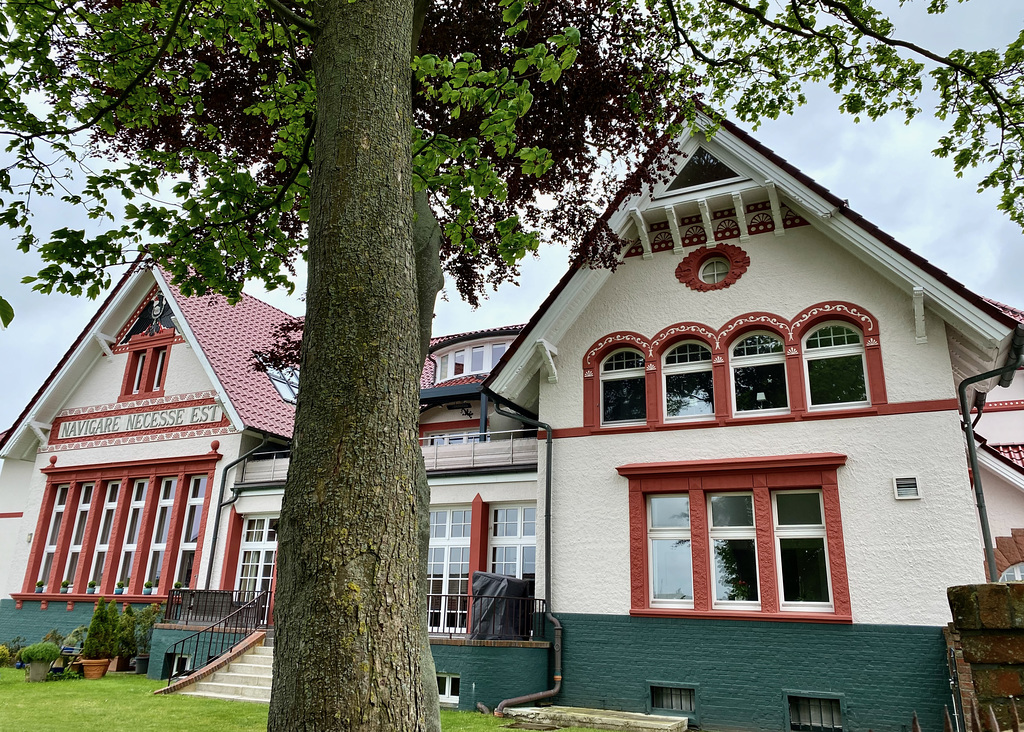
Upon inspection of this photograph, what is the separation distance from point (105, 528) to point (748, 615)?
16.8 m

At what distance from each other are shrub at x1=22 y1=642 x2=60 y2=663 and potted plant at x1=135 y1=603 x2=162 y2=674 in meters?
1.78

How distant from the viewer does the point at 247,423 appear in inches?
712

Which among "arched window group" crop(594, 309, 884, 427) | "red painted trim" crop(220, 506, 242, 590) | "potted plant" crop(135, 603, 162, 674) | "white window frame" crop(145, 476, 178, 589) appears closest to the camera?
"arched window group" crop(594, 309, 884, 427)

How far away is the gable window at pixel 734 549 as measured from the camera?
37.2 feet

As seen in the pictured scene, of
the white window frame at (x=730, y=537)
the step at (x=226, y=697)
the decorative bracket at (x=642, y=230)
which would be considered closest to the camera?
the white window frame at (x=730, y=537)

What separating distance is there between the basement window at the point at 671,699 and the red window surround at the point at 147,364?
1507 centimetres

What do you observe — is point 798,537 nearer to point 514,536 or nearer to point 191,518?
point 514,536

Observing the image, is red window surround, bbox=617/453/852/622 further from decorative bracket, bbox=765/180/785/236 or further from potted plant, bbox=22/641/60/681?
potted plant, bbox=22/641/60/681

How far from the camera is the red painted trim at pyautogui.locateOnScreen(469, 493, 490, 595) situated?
47.9 ft

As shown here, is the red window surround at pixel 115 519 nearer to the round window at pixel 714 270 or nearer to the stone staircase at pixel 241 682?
the stone staircase at pixel 241 682

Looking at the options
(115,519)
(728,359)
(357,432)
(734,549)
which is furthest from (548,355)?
(115,519)

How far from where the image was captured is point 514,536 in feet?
48.4

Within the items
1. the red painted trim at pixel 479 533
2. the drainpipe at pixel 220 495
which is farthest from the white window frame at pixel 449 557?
the drainpipe at pixel 220 495

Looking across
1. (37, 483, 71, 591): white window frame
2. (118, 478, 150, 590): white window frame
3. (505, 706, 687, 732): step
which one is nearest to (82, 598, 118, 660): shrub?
(118, 478, 150, 590): white window frame
